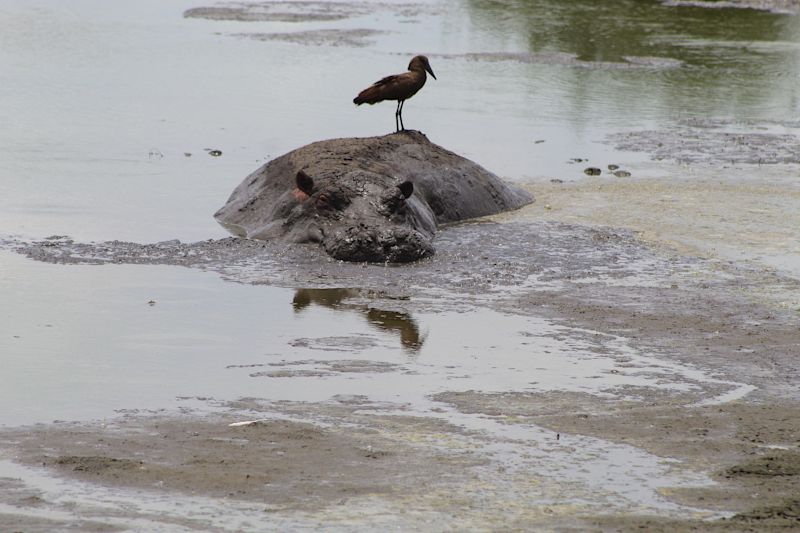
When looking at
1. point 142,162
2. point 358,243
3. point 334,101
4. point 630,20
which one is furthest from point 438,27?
point 358,243

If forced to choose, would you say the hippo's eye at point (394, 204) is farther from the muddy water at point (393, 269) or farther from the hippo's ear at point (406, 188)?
the muddy water at point (393, 269)

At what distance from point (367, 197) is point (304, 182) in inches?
21.8

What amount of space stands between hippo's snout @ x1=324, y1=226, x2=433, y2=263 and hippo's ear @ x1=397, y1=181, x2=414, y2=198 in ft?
2.02

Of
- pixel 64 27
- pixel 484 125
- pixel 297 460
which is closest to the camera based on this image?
pixel 297 460

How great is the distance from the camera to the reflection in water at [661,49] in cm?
2205

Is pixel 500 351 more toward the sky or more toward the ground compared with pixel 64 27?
more toward the ground

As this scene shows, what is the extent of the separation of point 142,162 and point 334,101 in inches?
211

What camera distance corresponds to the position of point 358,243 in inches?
448

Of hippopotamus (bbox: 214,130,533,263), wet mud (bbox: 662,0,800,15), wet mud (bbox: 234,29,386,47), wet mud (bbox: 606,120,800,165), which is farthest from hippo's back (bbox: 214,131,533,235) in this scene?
wet mud (bbox: 662,0,800,15)

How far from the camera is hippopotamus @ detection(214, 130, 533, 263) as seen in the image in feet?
37.7

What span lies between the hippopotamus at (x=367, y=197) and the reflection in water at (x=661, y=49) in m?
7.11

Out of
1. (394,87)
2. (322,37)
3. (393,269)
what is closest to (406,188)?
(393,269)

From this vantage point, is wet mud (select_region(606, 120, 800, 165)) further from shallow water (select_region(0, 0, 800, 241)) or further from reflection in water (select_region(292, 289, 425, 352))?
reflection in water (select_region(292, 289, 425, 352))

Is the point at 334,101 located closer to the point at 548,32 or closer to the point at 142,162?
the point at 142,162
